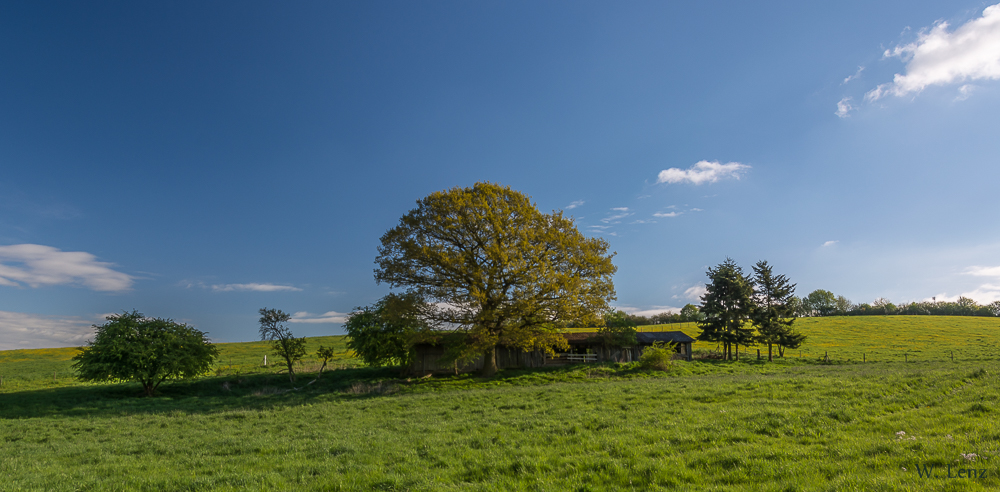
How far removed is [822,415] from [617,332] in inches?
1205

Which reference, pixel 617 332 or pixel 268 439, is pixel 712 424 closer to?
pixel 268 439

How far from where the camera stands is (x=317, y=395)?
27.1 meters

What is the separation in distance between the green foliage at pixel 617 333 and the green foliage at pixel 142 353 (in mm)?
34010

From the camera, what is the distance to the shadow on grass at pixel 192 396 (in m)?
23.6

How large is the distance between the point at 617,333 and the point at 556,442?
108 ft

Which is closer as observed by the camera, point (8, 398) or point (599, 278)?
point (8, 398)

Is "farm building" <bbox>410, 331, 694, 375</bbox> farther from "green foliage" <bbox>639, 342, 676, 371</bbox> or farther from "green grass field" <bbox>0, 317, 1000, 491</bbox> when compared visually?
"green grass field" <bbox>0, 317, 1000, 491</bbox>

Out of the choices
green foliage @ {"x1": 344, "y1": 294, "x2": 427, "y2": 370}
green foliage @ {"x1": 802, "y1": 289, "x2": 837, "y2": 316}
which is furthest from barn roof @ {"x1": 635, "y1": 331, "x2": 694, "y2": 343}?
green foliage @ {"x1": 802, "y1": 289, "x2": 837, "y2": 316}

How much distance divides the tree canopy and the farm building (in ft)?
25.8

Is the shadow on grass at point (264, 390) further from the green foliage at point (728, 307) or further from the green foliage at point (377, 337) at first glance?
the green foliage at point (728, 307)

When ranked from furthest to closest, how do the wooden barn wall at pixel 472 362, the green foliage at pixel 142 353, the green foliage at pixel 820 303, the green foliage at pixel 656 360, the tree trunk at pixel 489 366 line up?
the green foliage at pixel 820 303, the wooden barn wall at pixel 472 362, the green foliage at pixel 656 360, the tree trunk at pixel 489 366, the green foliage at pixel 142 353

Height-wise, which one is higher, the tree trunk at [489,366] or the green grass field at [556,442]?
the green grass field at [556,442]

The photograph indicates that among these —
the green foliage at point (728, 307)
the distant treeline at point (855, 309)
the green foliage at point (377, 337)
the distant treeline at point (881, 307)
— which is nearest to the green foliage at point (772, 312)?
the green foliage at point (728, 307)

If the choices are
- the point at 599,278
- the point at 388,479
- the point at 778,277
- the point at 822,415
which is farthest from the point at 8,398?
the point at 778,277
